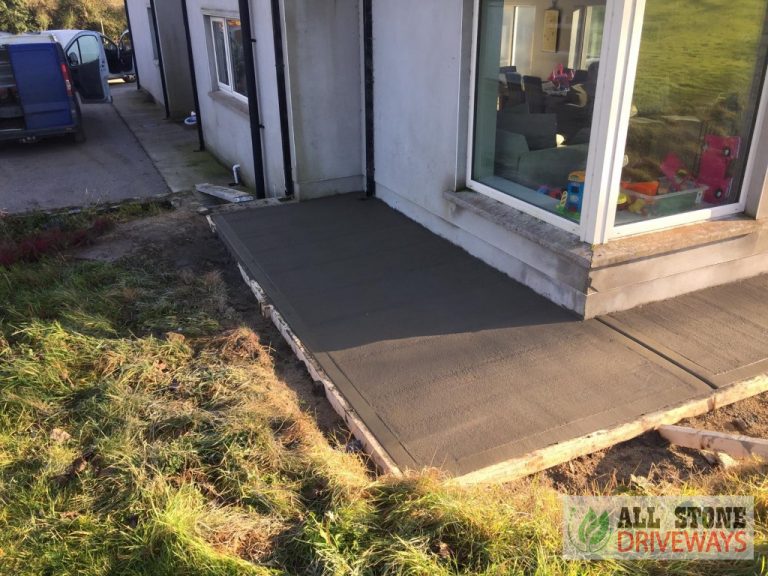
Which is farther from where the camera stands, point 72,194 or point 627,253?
point 72,194

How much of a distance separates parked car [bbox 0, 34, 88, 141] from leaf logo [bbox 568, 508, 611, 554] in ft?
36.8

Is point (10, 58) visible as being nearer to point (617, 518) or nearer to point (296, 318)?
point (296, 318)

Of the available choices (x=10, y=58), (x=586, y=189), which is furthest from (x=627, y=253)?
(x=10, y=58)

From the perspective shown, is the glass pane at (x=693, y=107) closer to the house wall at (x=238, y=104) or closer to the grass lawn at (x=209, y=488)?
the grass lawn at (x=209, y=488)

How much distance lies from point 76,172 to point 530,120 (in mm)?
7618

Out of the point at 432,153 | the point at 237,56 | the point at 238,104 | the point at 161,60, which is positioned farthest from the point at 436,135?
the point at 161,60

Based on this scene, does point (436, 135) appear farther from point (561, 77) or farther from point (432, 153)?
point (561, 77)

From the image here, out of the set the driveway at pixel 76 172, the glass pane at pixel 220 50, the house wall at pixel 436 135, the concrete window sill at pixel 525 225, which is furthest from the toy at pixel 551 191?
the glass pane at pixel 220 50

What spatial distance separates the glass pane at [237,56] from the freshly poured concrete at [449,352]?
12.0ft

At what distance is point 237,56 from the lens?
855cm

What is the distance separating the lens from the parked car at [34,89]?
10.4 meters

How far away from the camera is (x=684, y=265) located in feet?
14.6

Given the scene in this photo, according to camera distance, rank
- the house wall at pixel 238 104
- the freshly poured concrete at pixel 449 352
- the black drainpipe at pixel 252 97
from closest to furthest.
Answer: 1. the freshly poured concrete at pixel 449 352
2. the house wall at pixel 238 104
3. the black drainpipe at pixel 252 97

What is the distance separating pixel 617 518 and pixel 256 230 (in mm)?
4436
